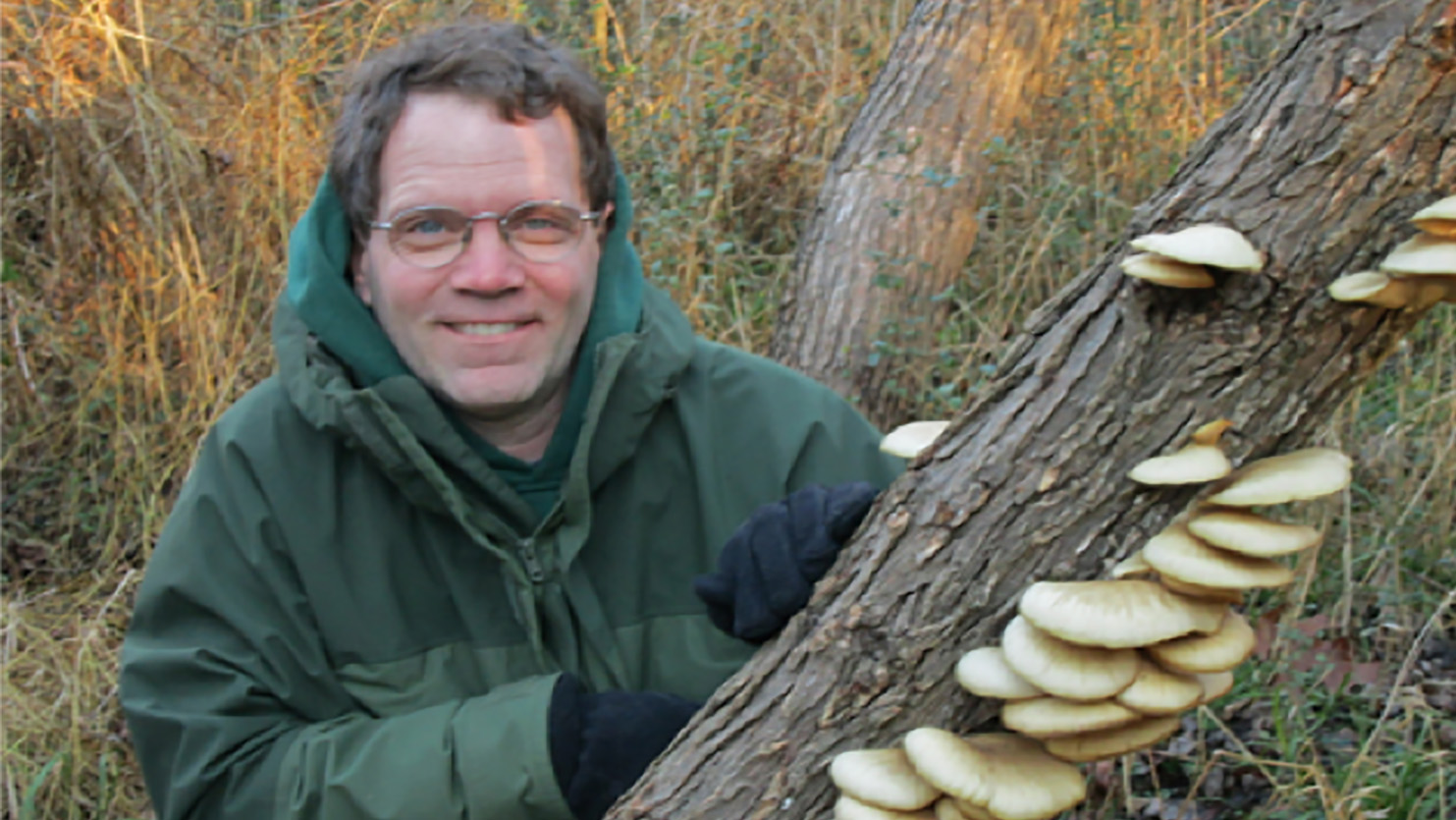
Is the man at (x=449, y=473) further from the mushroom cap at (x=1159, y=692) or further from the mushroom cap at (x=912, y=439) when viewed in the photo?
the mushroom cap at (x=1159, y=692)

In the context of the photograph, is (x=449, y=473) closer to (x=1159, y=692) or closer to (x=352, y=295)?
(x=352, y=295)

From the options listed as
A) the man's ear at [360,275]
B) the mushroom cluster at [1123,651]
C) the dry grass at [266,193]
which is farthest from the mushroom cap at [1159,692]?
the dry grass at [266,193]

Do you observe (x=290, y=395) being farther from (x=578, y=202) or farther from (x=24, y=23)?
(x=24, y=23)

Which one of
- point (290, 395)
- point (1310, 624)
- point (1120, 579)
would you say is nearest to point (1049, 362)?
point (1120, 579)

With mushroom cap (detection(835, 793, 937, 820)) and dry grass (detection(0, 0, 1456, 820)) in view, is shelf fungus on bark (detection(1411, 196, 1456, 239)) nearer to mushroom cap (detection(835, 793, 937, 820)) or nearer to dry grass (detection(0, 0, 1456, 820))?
mushroom cap (detection(835, 793, 937, 820))

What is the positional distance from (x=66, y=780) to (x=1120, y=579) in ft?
10.8

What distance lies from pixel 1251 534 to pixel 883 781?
1.64 feet

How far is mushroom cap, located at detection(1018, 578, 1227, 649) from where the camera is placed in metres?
Result: 1.36

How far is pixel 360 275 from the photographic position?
8.05ft

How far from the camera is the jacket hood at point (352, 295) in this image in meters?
2.25

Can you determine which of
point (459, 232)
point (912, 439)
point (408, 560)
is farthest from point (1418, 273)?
point (408, 560)

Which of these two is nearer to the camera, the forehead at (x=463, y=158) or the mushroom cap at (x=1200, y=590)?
the mushroom cap at (x=1200, y=590)

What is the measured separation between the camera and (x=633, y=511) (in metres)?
2.40

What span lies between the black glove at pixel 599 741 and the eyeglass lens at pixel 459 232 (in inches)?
30.1
